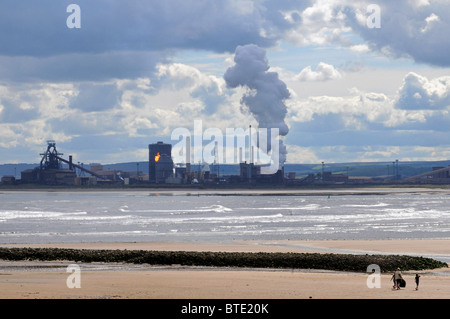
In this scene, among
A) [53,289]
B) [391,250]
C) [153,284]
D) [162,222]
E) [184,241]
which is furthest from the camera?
[162,222]

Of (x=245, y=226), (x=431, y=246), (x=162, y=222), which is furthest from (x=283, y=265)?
(x=162, y=222)

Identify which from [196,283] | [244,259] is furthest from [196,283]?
[244,259]

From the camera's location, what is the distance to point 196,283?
39469 mm

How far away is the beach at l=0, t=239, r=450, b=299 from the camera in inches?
1387

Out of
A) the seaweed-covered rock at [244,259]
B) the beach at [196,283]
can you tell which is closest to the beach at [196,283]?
the beach at [196,283]

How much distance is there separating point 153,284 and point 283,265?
37.2 ft

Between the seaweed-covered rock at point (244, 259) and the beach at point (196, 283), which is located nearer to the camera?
the beach at point (196, 283)

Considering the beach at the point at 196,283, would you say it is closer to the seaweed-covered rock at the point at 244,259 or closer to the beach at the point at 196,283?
the beach at the point at 196,283

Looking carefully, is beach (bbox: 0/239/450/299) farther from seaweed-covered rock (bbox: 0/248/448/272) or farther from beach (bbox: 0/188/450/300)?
seaweed-covered rock (bbox: 0/248/448/272)

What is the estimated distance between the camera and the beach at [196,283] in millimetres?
35219
